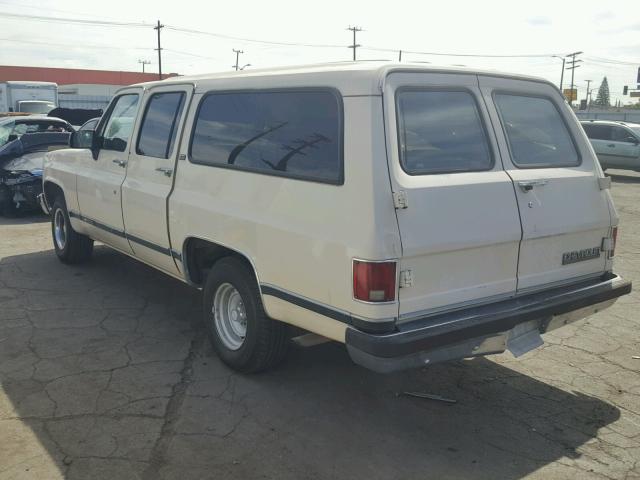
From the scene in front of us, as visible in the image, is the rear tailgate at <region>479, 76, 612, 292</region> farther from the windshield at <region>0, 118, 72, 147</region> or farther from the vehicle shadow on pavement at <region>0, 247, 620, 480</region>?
the windshield at <region>0, 118, 72, 147</region>

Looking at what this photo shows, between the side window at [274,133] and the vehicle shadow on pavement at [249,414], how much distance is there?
150 cm

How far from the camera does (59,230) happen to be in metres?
7.64

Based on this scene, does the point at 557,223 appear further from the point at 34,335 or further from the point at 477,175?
the point at 34,335

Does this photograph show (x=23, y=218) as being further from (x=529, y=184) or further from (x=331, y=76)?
(x=529, y=184)

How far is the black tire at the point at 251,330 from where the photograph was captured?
423cm

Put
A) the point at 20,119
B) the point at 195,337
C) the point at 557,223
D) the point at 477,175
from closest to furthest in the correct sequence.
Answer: the point at 477,175, the point at 557,223, the point at 195,337, the point at 20,119

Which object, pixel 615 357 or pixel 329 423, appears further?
pixel 615 357

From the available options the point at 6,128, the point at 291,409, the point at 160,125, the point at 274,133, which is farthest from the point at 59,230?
the point at 6,128

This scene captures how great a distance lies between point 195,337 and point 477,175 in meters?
2.79

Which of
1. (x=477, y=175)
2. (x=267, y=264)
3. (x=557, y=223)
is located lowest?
(x=267, y=264)

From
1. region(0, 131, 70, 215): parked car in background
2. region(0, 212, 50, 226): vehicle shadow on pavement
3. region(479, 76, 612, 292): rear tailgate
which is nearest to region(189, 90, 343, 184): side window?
region(479, 76, 612, 292): rear tailgate

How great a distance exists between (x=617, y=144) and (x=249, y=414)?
691 inches

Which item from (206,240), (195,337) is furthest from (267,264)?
(195,337)

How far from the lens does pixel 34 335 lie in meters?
5.30
